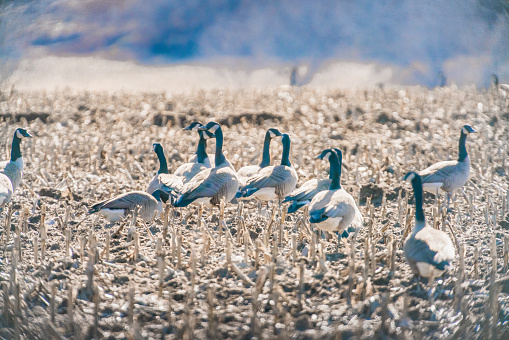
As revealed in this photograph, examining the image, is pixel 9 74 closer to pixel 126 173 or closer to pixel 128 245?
pixel 128 245

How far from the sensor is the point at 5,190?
5.53 m

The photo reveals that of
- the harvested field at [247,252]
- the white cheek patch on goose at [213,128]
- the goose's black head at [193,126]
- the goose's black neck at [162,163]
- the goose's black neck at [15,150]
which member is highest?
the goose's black head at [193,126]

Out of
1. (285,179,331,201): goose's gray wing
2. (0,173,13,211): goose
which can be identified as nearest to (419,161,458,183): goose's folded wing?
(285,179,331,201): goose's gray wing

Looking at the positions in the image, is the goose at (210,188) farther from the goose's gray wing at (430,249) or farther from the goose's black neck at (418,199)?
the goose's gray wing at (430,249)

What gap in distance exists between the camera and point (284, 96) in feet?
50.1

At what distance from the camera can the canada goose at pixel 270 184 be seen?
6.44 meters

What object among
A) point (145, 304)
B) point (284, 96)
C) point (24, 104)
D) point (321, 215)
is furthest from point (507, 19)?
point (284, 96)

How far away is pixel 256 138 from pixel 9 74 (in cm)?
609

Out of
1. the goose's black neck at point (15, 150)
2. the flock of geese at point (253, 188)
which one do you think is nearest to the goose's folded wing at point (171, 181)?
the flock of geese at point (253, 188)

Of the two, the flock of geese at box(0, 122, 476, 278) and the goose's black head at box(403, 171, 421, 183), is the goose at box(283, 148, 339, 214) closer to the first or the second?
the flock of geese at box(0, 122, 476, 278)

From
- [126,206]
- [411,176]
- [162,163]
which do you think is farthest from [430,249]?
[162,163]

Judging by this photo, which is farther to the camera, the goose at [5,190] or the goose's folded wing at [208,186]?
the goose's folded wing at [208,186]

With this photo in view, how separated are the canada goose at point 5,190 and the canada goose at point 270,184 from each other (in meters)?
2.56

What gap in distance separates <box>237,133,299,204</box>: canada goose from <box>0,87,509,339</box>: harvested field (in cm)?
33
